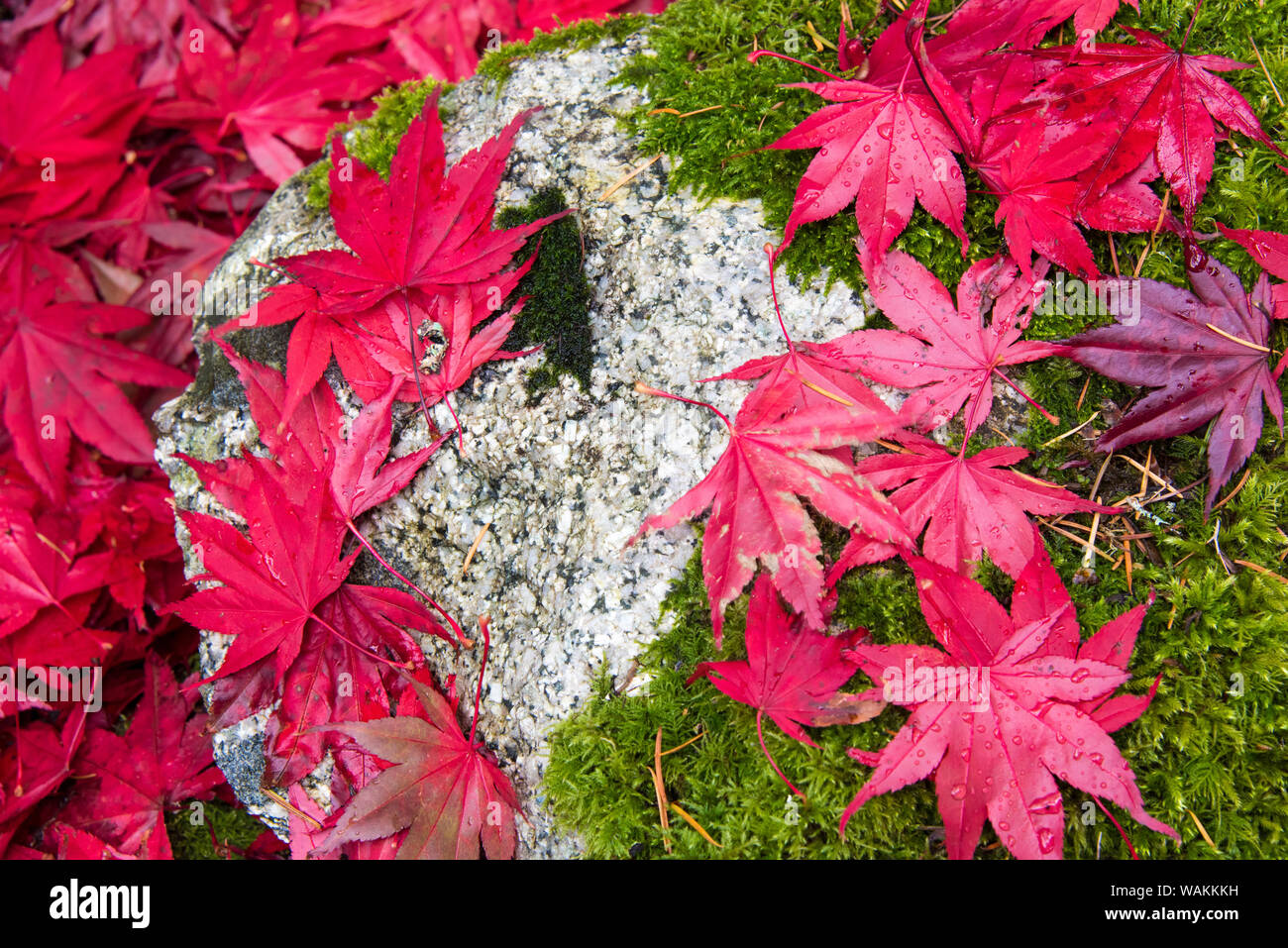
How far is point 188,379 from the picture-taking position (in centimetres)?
259

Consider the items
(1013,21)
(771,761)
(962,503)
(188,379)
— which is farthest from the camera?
(188,379)

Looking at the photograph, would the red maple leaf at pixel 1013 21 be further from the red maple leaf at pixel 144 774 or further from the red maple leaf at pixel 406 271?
the red maple leaf at pixel 144 774

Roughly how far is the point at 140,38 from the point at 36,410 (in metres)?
1.71

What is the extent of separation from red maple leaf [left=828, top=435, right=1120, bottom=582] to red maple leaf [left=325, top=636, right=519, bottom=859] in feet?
3.27

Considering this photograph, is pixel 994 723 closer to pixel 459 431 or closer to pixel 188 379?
pixel 459 431

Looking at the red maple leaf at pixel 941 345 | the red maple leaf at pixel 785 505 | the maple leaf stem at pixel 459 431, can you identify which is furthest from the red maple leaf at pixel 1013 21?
the maple leaf stem at pixel 459 431

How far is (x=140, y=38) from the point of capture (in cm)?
295

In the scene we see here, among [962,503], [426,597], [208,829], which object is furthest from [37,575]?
[962,503]

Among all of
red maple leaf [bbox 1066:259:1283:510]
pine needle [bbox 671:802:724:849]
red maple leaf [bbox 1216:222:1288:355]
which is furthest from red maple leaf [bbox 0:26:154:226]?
red maple leaf [bbox 1216:222:1288:355]

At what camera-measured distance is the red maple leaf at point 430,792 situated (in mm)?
1580

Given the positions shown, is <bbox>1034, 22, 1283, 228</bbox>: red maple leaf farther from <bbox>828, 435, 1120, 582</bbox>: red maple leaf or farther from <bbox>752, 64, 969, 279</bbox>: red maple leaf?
<bbox>828, 435, 1120, 582</bbox>: red maple leaf

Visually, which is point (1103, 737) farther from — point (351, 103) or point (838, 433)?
point (351, 103)

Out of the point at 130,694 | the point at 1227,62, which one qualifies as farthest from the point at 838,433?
the point at 130,694

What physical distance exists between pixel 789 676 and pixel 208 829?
6.91ft
